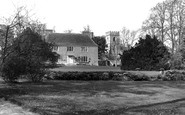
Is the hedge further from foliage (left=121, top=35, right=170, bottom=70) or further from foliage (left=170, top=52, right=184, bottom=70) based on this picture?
foliage (left=170, top=52, right=184, bottom=70)

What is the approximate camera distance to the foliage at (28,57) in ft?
45.2

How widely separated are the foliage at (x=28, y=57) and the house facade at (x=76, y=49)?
43.9 metres

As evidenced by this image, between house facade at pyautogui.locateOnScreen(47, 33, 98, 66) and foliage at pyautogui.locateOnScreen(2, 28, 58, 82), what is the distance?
1730 inches

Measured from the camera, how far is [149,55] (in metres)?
28.3

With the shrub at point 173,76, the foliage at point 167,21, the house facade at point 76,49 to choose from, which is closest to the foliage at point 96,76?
the shrub at point 173,76

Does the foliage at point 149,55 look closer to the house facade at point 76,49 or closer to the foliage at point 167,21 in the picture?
the foliage at point 167,21

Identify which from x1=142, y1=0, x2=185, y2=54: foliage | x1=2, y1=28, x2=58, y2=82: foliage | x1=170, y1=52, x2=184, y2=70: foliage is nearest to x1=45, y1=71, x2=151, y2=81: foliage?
x1=2, y1=28, x2=58, y2=82: foliage

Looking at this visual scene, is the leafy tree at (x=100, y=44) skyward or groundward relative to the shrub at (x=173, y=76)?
skyward

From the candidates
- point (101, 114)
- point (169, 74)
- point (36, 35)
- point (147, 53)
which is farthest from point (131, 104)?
point (147, 53)

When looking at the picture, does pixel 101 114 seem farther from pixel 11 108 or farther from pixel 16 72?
pixel 16 72

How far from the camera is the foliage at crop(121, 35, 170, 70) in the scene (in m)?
28.0

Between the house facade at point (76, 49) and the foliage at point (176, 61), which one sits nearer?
the foliage at point (176, 61)

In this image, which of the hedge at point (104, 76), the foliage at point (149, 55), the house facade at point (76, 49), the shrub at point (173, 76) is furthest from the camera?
the house facade at point (76, 49)

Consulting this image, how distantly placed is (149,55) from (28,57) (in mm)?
17106
